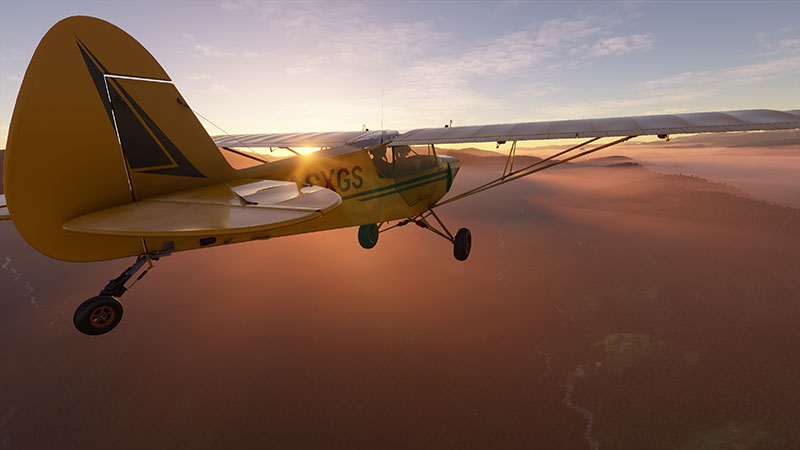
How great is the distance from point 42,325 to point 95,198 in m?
8.88

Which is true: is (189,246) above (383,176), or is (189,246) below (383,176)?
below

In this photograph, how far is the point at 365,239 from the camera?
26.0 feet

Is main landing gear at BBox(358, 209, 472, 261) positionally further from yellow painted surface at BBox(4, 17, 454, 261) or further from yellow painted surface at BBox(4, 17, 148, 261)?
yellow painted surface at BBox(4, 17, 148, 261)

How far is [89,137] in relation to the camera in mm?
2750

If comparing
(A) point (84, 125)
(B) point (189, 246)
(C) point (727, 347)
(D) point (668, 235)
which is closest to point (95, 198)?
(A) point (84, 125)

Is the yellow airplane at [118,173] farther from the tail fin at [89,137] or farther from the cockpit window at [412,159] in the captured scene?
the cockpit window at [412,159]

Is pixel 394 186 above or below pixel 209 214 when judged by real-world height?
below

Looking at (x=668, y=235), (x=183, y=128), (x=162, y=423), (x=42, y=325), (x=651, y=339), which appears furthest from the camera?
(x=668, y=235)

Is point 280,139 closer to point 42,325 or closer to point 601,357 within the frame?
point 42,325

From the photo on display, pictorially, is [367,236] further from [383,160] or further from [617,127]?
[617,127]

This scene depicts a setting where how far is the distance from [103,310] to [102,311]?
0.01m

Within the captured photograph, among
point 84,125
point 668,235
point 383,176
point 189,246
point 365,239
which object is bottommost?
point 668,235

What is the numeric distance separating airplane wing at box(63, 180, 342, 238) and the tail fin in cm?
21

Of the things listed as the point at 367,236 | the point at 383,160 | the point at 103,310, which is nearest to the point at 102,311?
the point at 103,310
